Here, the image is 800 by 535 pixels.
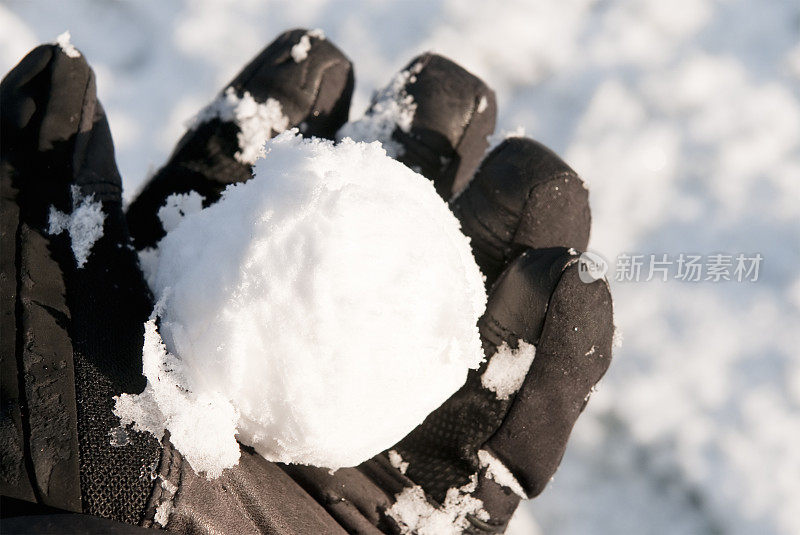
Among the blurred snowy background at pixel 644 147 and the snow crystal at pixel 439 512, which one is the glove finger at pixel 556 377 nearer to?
the snow crystal at pixel 439 512

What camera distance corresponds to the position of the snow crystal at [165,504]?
82cm

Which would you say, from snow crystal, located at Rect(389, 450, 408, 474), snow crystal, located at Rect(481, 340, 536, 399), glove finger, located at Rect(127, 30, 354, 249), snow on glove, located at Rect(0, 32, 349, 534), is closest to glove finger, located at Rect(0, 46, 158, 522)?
snow on glove, located at Rect(0, 32, 349, 534)

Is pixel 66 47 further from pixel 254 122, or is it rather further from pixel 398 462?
pixel 398 462

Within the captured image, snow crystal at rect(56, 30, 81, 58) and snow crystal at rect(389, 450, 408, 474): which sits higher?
snow crystal at rect(56, 30, 81, 58)

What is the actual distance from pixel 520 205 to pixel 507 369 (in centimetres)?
35

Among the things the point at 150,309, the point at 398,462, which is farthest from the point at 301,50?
the point at 398,462

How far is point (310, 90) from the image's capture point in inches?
55.6

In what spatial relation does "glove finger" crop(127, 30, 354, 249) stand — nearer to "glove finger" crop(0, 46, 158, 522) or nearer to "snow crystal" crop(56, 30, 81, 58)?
"glove finger" crop(0, 46, 158, 522)

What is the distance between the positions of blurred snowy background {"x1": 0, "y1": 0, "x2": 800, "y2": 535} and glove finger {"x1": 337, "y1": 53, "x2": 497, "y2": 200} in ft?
1.41

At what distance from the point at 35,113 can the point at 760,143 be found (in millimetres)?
1876

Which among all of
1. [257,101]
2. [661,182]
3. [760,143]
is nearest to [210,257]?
[257,101]

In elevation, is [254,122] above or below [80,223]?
above

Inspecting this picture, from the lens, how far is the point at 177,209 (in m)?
1.17

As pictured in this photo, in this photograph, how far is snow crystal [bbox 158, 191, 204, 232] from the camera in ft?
3.82
